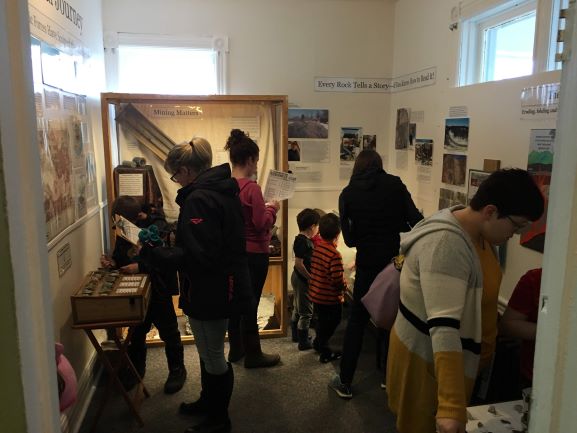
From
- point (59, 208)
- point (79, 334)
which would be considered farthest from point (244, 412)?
point (59, 208)

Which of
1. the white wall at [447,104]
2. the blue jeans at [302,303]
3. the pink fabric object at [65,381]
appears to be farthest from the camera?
the blue jeans at [302,303]

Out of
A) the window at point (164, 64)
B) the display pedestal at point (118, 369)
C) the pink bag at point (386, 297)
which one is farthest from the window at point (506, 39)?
the display pedestal at point (118, 369)

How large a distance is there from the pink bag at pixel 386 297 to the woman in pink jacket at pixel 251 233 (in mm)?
902

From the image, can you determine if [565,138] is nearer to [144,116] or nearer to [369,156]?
[369,156]

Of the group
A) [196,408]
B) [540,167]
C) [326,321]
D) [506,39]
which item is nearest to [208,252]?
[196,408]

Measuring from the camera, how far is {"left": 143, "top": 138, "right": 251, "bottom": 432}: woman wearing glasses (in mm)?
1979

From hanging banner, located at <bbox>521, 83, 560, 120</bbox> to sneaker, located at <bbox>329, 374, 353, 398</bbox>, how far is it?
5.89ft

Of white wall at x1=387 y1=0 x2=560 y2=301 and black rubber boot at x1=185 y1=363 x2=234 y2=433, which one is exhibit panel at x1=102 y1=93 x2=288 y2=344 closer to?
white wall at x1=387 y1=0 x2=560 y2=301

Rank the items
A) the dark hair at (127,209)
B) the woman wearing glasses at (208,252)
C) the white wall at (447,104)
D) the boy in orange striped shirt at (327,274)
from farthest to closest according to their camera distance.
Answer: the boy in orange striped shirt at (327,274), the dark hair at (127,209), the white wall at (447,104), the woman wearing glasses at (208,252)

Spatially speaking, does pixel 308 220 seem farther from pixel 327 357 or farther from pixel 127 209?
pixel 127 209

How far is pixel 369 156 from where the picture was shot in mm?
2643

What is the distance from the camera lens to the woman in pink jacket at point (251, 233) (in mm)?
2771

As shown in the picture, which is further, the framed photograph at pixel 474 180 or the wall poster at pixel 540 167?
the framed photograph at pixel 474 180

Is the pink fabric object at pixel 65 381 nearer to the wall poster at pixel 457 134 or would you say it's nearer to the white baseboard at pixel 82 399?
the white baseboard at pixel 82 399
